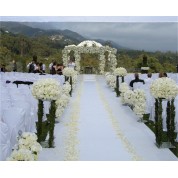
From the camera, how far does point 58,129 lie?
938cm

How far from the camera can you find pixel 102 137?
852 centimetres

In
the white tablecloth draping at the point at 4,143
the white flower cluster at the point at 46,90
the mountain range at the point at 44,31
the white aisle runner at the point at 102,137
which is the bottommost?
the white aisle runner at the point at 102,137

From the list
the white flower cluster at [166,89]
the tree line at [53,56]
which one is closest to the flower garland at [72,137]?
the white flower cluster at [166,89]

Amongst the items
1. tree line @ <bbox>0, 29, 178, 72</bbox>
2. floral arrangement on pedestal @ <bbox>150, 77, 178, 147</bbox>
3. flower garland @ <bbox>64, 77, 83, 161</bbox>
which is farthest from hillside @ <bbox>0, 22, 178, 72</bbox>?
floral arrangement on pedestal @ <bbox>150, 77, 178, 147</bbox>

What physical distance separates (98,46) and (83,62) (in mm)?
4569

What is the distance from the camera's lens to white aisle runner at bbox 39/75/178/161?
279 inches

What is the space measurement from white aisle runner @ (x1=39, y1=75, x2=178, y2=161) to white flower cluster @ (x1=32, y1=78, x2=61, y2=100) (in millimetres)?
953

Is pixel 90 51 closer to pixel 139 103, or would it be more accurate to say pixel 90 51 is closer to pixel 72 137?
pixel 139 103

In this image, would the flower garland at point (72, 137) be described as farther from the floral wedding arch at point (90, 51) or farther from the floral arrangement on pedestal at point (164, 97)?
the floral wedding arch at point (90, 51)

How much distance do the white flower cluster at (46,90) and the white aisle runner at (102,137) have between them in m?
0.95

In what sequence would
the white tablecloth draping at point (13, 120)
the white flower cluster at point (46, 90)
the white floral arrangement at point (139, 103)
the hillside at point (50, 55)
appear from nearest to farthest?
the white tablecloth draping at point (13, 120), the white flower cluster at point (46, 90), the white floral arrangement at point (139, 103), the hillside at point (50, 55)

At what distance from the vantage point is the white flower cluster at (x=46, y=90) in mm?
7570
